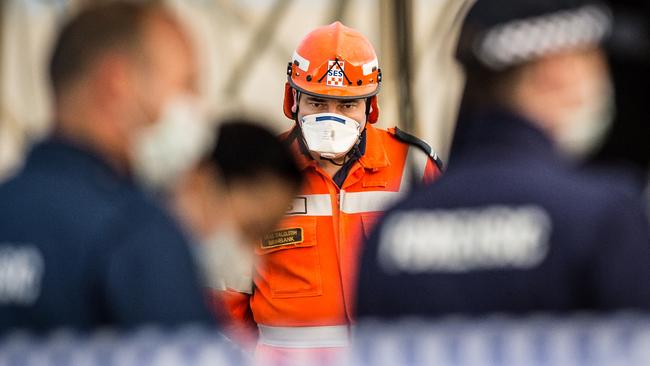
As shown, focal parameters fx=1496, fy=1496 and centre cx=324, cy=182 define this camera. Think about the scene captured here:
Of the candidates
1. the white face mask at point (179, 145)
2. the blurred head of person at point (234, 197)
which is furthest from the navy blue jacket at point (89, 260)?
the white face mask at point (179, 145)

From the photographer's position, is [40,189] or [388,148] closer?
[40,189]

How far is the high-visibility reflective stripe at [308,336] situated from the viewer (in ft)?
15.1

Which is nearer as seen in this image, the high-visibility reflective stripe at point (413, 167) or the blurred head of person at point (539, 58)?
the blurred head of person at point (539, 58)

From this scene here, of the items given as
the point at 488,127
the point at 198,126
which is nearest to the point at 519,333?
the point at 488,127

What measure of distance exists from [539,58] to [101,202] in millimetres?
883

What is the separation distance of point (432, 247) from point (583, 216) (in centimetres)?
29

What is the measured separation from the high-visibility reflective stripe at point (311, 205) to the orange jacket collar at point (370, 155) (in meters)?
0.11

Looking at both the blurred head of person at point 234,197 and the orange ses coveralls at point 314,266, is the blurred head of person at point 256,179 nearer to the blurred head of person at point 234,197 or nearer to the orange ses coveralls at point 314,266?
the blurred head of person at point 234,197

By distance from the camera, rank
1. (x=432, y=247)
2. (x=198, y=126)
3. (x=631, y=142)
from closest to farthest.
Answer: (x=432, y=247), (x=631, y=142), (x=198, y=126)

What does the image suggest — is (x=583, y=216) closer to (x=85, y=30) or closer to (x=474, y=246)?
(x=474, y=246)

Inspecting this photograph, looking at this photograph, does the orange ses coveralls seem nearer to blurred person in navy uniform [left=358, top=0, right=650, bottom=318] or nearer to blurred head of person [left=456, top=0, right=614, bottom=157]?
blurred person in navy uniform [left=358, top=0, right=650, bottom=318]

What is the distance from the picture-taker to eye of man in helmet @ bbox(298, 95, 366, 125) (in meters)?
4.86

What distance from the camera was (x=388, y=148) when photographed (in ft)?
16.2

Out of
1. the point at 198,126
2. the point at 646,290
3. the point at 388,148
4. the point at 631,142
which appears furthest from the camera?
the point at 198,126
